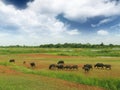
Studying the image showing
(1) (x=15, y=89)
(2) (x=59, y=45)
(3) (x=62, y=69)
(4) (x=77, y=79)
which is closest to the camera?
(1) (x=15, y=89)

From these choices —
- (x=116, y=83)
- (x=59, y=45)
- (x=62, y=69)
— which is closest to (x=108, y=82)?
(x=116, y=83)

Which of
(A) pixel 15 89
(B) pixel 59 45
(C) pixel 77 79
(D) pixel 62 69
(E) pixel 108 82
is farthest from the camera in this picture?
(B) pixel 59 45

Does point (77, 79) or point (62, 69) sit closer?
point (77, 79)

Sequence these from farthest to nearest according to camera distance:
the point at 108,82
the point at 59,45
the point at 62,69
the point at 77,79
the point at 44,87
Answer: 1. the point at 59,45
2. the point at 62,69
3. the point at 77,79
4. the point at 108,82
5. the point at 44,87

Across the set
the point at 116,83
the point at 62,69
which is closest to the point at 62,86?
the point at 116,83

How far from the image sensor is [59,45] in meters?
189

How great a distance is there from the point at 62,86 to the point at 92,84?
312 cm

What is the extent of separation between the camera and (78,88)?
22828mm

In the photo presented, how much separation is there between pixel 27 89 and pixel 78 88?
4.33 meters

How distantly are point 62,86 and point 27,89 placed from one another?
3.44 m

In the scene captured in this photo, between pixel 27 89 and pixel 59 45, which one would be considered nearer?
pixel 27 89

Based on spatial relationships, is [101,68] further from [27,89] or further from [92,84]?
[27,89]

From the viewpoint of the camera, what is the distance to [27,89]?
21734 mm

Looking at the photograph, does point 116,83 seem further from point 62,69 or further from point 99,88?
point 62,69
